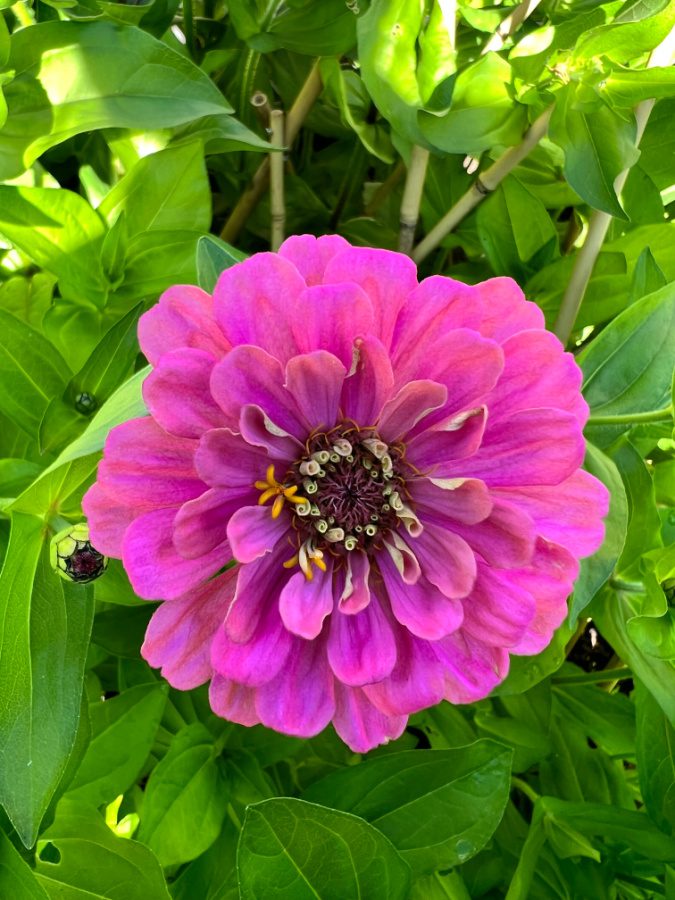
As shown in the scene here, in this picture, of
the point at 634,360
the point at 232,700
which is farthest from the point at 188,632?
the point at 634,360

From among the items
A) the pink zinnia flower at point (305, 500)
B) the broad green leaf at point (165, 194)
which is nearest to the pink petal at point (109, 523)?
the pink zinnia flower at point (305, 500)

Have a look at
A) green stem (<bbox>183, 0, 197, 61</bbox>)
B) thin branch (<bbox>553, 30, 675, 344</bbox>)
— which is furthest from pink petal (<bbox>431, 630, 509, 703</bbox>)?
green stem (<bbox>183, 0, 197, 61</bbox>)

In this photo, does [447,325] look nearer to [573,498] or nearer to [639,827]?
[573,498]

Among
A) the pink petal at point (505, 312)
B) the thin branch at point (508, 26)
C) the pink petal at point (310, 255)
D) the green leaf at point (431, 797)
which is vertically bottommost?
the green leaf at point (431, 797)

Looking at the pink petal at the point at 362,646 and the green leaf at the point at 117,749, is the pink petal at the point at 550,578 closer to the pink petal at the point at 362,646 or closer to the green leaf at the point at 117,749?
the pink petal at the point at 362,646

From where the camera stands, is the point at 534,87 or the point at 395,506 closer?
the point at 395,506

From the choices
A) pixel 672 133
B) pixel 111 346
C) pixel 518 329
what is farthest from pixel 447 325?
pixel 672 133

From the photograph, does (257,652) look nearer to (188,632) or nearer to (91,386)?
(188,632)
